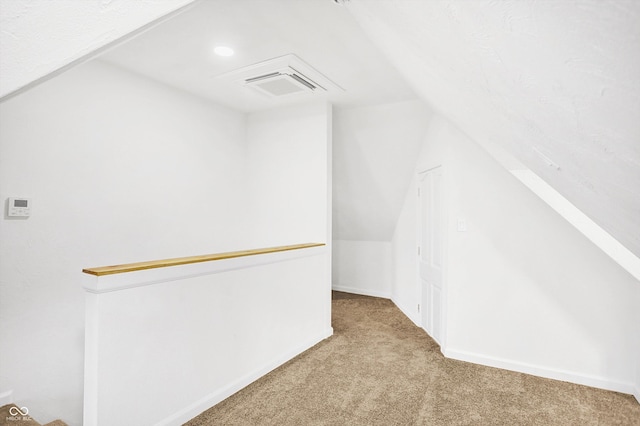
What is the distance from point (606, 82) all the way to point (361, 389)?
7.85 feet

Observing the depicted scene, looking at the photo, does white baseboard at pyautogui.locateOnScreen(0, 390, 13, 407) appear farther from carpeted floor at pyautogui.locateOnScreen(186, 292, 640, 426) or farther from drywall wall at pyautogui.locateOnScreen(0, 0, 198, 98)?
drywall wall at pyautogui.locateOnScreen(0, 0, 198, 98)

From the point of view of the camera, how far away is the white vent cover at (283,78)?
271cm

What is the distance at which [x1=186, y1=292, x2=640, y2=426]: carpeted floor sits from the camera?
207 cm

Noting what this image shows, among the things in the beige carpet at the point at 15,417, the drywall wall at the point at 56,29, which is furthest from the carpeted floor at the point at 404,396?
the drywall wall at the point at 56,29

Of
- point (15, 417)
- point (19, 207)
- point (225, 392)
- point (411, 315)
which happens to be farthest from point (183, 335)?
point (411, 315)

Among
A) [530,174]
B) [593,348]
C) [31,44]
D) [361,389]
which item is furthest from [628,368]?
[31,44]

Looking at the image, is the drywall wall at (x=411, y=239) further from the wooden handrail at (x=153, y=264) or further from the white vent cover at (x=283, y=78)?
the wooden handrail at (x=153, y=264)

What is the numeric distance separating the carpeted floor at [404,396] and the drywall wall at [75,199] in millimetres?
1272

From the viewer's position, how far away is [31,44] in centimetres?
77

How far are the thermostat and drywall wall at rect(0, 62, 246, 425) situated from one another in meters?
0.04

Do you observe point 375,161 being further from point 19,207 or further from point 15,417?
point 15,417

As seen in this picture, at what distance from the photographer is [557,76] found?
700 mm

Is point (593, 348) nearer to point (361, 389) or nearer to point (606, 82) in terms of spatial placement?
point (361, 389)

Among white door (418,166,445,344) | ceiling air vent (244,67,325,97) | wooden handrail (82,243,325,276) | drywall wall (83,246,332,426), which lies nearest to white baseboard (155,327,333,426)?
drywall wall (83,246,332,426)
